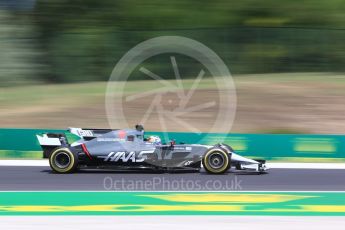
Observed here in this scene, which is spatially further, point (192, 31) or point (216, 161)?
point (192, 31)

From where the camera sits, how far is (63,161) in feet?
41.1

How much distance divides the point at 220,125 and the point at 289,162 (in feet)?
22.6

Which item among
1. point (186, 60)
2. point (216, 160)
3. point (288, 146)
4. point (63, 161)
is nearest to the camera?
point (216, 160)

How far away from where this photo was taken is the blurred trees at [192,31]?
27.2 metres

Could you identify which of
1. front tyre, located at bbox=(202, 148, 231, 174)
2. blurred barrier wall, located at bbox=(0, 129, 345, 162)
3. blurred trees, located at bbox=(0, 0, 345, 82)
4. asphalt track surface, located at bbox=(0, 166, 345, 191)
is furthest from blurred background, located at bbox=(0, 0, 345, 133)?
front tyre, located at bbox=(202, 148, 231, 174)

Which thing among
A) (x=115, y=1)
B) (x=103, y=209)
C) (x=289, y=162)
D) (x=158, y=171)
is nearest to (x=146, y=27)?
(x=115, y=1)

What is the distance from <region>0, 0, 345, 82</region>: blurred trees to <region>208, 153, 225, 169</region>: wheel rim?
572 inches

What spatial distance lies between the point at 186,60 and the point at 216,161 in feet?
47.3

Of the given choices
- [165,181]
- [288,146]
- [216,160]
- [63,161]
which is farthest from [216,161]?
[288,146]

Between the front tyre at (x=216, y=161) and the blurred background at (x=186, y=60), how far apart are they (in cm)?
976

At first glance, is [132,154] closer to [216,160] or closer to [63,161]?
[63,161]

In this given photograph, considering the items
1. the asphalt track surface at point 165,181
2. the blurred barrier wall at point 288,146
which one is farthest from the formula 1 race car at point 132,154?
the blurred barrier wall at point 288,146

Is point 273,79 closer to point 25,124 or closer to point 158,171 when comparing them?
point 25,124

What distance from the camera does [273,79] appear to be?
26.4 metres
